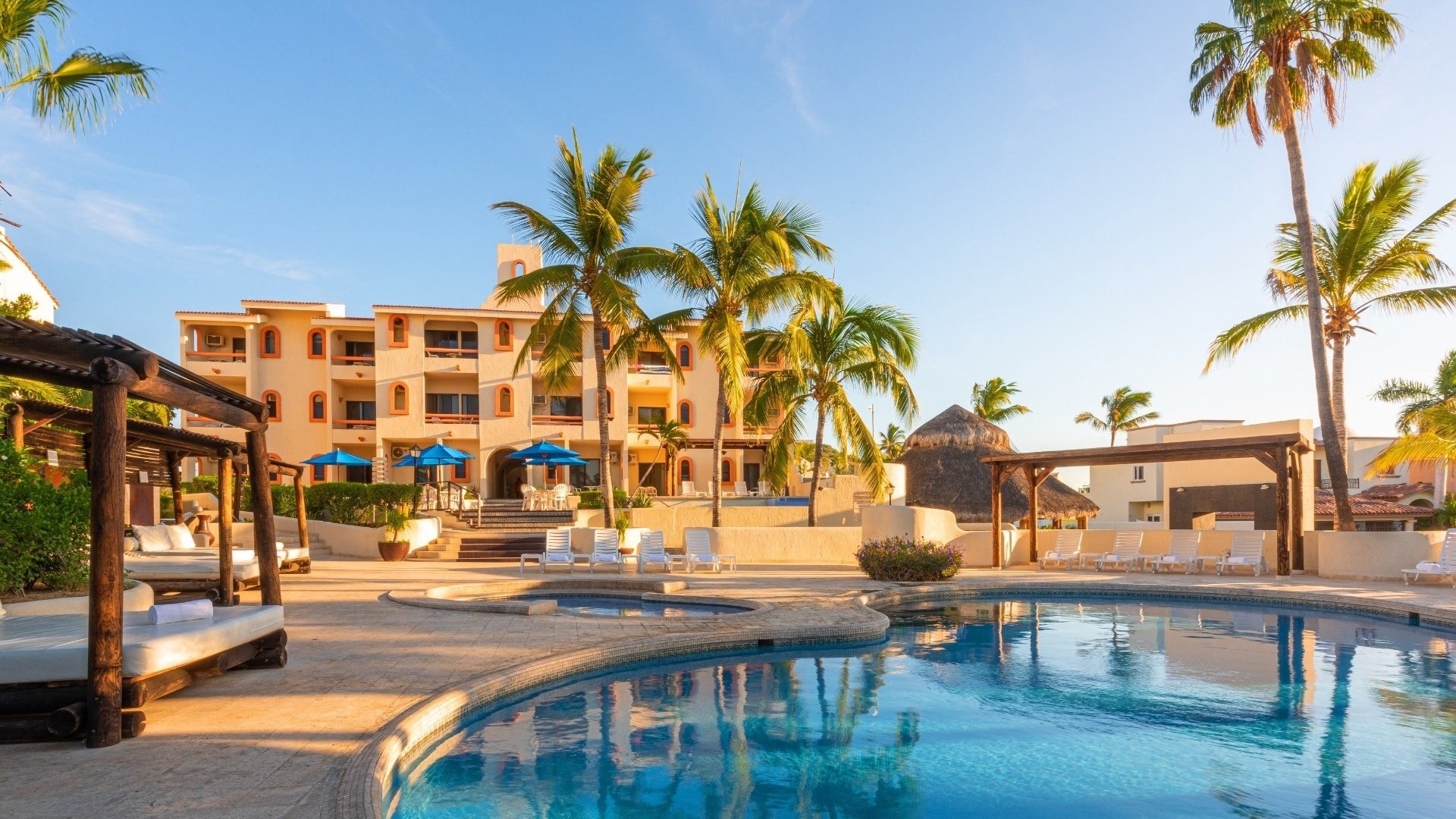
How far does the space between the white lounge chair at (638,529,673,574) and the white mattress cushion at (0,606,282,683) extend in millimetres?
10583

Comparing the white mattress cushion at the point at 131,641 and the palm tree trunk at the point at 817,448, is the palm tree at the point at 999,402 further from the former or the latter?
the white mattress cushion at the point at 131,641

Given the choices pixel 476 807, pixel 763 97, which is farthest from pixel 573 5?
pixel 476 807

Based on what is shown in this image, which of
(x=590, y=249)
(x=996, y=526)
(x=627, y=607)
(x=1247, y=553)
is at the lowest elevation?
(x=627, y=607)

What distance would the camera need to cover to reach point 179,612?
20.2 ft

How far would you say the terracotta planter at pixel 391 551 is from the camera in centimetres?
1991

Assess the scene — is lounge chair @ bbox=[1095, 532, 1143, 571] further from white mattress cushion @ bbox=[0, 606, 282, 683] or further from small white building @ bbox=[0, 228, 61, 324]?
small white building @ bbox=[0, 228, 61, 324]

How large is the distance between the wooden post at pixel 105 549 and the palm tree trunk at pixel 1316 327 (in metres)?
19.5

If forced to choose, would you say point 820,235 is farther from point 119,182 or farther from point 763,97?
point 119,182

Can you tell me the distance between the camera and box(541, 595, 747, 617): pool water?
12.2 m

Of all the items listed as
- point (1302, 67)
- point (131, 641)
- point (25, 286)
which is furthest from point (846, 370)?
point (25, 286)

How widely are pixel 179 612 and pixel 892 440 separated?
6260cm

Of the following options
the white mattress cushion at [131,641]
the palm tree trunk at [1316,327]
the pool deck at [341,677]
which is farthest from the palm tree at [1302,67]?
the white mattress cushion at [131,641]

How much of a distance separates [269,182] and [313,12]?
13.9 ft

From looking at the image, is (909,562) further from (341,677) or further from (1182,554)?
(341,677)
